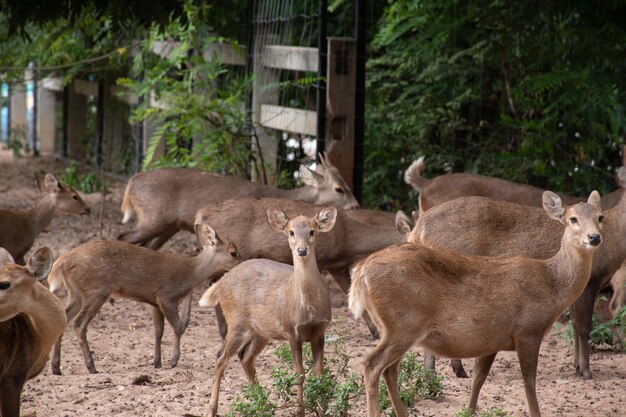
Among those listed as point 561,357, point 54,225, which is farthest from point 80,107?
point 561,357

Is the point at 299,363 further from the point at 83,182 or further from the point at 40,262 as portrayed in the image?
the point at 83,182

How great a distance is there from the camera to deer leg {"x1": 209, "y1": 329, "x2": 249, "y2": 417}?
618cm

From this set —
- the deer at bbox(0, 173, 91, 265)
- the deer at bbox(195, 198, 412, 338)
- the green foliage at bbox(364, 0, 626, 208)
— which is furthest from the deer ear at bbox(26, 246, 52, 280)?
the green foliage at bbox(364, 0, 626, 208)

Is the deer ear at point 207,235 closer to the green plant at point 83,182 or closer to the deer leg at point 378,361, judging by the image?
the deer leg at point 378,361

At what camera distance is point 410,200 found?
12047 mm

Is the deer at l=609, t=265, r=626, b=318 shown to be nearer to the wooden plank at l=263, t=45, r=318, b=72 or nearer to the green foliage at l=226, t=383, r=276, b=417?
the green foliage at l=226, t=383, r=276, b=417

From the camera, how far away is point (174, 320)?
773 cm

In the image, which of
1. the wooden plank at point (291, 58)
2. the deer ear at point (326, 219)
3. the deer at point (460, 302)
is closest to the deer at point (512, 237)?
the deer ear at point (326, 219)

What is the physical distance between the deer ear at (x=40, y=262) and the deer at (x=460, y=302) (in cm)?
163

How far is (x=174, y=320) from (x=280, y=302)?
158 cm

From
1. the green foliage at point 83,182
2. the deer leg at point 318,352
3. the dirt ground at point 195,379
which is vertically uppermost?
the deer leg at point 318,352

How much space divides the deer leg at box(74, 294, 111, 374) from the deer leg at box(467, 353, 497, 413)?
2671 millimetres

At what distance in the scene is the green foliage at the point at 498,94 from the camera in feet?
30.0

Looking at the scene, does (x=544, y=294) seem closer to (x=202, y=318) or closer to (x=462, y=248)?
(x=462, y=248)
